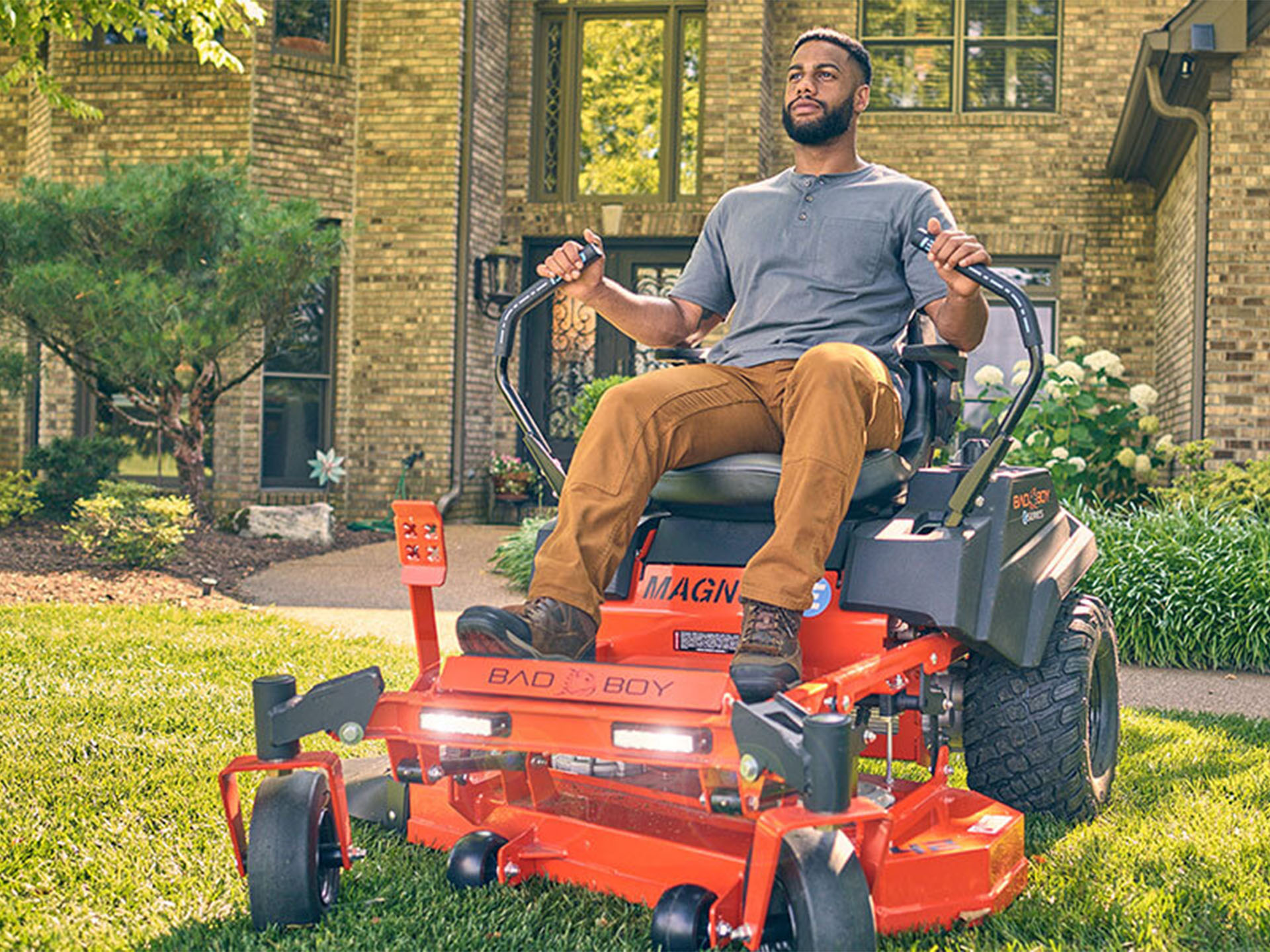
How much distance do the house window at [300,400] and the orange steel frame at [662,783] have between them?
9.08 metres

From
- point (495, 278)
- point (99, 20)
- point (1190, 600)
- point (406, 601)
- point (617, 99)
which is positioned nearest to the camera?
point (99, 20)

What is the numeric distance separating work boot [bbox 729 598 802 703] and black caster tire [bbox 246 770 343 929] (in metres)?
0.84

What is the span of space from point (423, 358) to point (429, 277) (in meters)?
0.70

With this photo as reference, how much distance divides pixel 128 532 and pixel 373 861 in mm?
5474

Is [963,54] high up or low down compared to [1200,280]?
up

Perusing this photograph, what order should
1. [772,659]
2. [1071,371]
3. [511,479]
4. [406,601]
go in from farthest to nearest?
[511,479] → [1071,371] → [406,601] → [772,659]

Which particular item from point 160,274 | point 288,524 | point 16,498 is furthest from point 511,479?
point 16,498

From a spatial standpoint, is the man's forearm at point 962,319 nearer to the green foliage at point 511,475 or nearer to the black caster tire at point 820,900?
the black caster tire at point 820,900

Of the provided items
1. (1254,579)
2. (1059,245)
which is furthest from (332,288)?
(1254,579)

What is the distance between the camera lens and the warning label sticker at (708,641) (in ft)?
10.1

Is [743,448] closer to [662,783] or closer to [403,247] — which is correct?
[662,783]

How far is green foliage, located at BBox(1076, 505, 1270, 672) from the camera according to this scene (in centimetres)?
627

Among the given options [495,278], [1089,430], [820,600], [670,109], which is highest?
[670,109]

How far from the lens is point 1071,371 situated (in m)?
9.18
